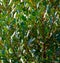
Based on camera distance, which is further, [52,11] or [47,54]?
[47,54]

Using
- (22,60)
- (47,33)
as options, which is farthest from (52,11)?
(22,60)

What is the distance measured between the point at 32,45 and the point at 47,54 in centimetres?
23

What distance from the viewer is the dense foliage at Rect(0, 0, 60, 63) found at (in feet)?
8.75

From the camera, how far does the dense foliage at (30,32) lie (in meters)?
2.67

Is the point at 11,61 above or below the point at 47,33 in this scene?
below

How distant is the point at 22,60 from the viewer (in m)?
2.71

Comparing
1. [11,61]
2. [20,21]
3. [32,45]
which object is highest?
[20,21]

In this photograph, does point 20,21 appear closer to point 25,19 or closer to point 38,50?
point 25,19

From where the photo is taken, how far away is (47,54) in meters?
2.86

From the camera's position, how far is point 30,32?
2.77m

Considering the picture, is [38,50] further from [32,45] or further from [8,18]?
[8,18]

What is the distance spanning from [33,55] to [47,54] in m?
0.22

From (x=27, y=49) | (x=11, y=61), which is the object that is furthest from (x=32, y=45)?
(x=11, y=61)

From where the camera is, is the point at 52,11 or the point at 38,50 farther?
the point at 38,50
